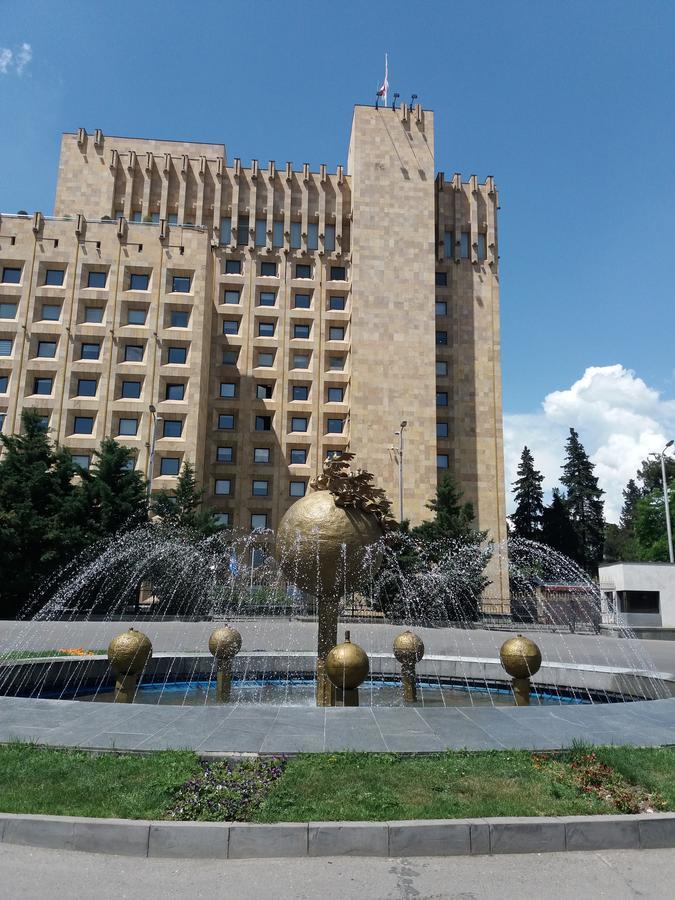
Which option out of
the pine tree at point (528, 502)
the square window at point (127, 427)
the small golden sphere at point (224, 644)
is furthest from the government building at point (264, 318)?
the small golden sphere at point (224, 644)

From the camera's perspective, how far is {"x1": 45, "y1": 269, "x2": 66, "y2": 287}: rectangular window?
46.7 metres

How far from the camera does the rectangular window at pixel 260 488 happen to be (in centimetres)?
4900

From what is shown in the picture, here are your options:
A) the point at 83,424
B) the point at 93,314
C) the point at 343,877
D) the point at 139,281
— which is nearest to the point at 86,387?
the point at 83,424

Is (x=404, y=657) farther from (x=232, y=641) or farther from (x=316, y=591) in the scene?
(x=232, y=641)

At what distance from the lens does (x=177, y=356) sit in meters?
47.0

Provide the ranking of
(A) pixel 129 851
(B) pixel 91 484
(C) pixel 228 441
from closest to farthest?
(A) pixel 129 851
(B) pixel 91 484
(C) pixel 228 441

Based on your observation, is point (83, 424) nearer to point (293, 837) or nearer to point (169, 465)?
point (169, 465)

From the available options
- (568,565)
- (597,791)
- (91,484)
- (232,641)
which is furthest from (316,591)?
(568,565)

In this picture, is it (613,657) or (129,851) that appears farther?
(613,657)

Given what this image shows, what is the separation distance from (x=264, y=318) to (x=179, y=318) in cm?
680

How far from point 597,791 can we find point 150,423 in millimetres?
42704

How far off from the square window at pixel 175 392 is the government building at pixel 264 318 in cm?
15

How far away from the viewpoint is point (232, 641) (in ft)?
36.7

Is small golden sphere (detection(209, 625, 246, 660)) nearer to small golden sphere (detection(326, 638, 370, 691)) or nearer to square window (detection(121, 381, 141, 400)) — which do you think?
small golden sphere (detection(326, 638, 370, 691))
